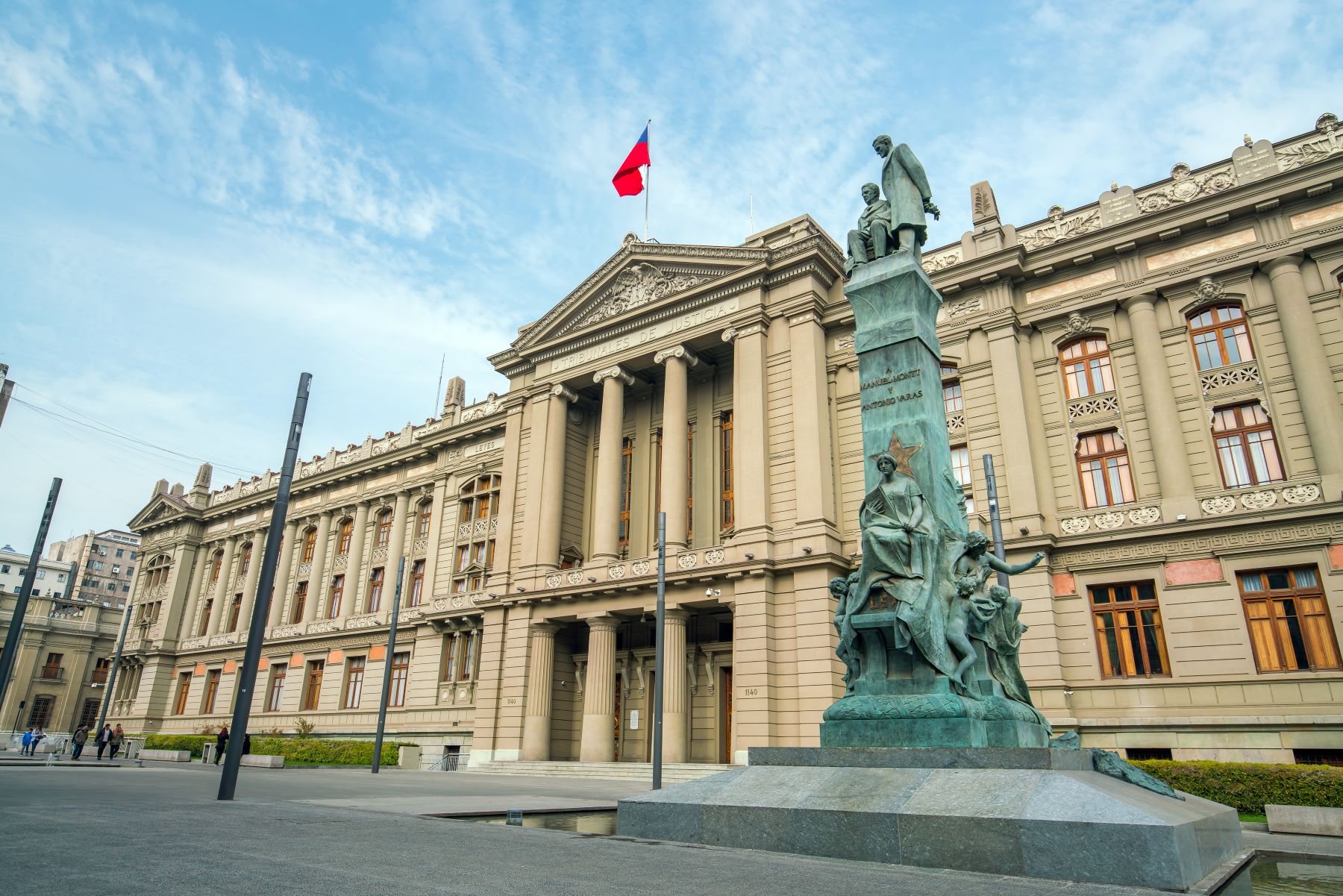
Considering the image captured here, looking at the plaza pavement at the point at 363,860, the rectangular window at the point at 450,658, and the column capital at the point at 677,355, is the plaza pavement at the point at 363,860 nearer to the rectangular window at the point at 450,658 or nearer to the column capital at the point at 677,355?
the column capital at the point at 677,355

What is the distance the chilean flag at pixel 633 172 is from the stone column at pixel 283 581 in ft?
104

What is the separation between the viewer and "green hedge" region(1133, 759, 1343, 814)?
16656mm

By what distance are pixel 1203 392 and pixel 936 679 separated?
63.7 ft

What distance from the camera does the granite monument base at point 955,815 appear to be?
24.4ft

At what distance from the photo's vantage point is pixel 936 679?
10.8 meters

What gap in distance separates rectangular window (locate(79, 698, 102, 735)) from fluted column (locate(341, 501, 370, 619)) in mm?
36627

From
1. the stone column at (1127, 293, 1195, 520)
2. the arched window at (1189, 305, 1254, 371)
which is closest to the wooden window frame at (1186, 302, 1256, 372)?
the arched window at (1189, 305, 1254, 371)

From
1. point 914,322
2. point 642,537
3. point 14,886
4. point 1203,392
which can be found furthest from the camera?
point 642,537

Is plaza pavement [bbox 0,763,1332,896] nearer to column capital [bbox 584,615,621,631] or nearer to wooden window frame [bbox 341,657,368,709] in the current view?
column capital [bbox 584,615,621,631]

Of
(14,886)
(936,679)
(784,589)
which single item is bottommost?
(14,886)

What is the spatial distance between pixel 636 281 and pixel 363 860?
101 ft

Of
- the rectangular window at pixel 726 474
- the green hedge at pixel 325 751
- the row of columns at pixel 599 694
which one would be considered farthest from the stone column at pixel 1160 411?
the green hedge at pixel 325 751

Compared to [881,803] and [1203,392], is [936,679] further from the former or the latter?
[1203,392]

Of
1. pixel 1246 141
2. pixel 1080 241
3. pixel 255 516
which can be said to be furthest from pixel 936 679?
pixel 255 516
